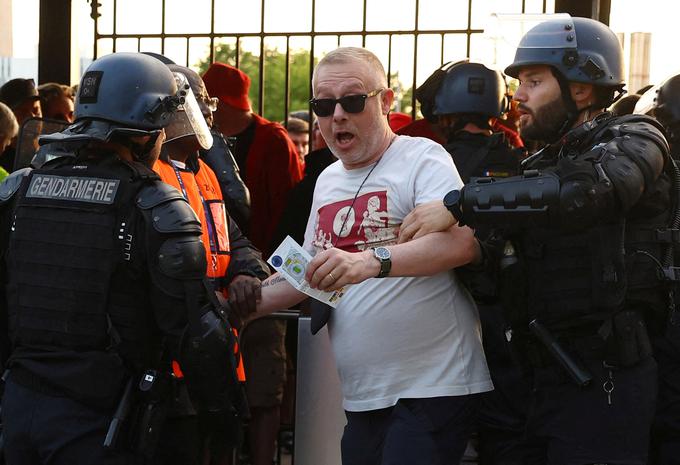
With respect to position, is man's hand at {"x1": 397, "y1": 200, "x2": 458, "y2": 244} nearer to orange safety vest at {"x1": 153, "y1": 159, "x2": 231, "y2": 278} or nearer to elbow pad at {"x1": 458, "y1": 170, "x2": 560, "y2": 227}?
elbow pad at {"x1": 458, "y1": 170, "x2": 560, "y2": 227}

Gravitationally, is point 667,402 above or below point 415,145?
below

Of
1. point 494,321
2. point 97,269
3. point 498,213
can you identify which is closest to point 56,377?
point 97,269

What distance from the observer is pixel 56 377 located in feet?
10.9

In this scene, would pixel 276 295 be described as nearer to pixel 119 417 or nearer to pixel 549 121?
pixel 119 417

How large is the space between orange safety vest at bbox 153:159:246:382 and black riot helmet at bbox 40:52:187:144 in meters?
0.45

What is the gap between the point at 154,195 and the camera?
10.9ft

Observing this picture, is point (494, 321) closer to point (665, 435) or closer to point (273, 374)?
point (665, 435)

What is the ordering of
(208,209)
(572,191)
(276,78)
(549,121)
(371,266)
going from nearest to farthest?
(572,191)
(371,266)
(549,121)
(208,209)
(276,78)

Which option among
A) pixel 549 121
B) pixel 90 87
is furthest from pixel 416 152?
pixel 90 87

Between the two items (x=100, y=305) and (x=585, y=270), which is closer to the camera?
(x=100, y=305)

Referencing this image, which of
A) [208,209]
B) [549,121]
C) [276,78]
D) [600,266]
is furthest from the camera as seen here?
[276,78]

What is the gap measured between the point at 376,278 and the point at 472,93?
6.50 ft

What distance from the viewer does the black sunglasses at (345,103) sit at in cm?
362

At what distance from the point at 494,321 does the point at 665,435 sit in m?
0.84
